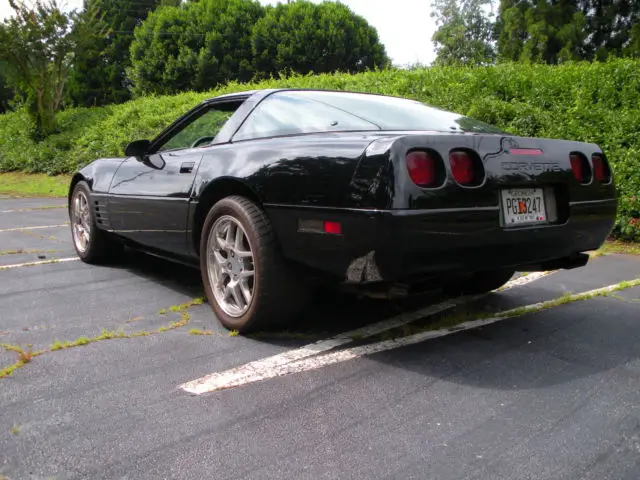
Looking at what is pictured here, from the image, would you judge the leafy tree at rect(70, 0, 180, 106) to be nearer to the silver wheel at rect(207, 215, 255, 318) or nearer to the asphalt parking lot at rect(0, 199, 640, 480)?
the silver wheel at rect(207, 215, 255, 318)

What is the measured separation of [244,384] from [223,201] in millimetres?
1147

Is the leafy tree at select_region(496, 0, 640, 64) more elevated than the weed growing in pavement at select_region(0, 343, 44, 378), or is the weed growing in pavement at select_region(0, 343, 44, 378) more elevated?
the leafy tree at select_region(496, 0, 640, 64)

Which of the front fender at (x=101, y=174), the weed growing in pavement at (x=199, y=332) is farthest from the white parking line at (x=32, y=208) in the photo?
the weed growing in pavement at (x=199, y=332)

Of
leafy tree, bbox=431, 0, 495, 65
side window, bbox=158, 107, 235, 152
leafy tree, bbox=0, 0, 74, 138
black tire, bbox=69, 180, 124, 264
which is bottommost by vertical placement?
black tire, bbox=69, 180, 124, 264

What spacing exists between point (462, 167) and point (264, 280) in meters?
1.11

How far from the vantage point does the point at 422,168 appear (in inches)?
104

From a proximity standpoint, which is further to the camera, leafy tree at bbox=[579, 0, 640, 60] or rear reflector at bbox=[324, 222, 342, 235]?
leafy tree at bbox=[579, 0, 640, 60]

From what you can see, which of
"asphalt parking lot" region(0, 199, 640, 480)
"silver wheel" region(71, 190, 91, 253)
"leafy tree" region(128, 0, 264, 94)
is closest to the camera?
"asphalt parking lot" region(0, 199, 640, 480)

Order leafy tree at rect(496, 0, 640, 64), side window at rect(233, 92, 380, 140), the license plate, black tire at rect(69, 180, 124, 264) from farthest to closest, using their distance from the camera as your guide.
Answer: leafy tree at rect(496, 0, 640, 64)
black tire at rect(69, 180, 124, 264)
side window at rect(233, 92, 380, 140)
the license plate

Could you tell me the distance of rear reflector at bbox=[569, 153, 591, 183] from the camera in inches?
128

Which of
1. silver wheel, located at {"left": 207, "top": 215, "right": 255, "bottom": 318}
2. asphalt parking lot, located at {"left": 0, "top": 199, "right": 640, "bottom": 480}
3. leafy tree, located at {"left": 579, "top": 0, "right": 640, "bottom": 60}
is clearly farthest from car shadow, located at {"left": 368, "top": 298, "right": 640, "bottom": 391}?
leafy tree, located at {"left": 579, "top": 0, "right": 640, "bottom": 60}

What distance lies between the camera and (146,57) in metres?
24.9

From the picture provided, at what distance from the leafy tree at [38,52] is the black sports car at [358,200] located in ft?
59.1

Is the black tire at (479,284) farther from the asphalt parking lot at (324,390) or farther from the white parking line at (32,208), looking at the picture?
the white parking line at (32,208)
